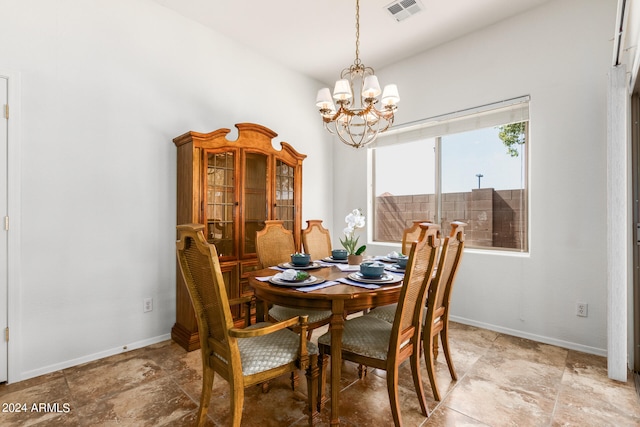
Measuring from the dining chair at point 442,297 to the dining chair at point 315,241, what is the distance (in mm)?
1231

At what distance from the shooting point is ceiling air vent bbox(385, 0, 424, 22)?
277 centimetres

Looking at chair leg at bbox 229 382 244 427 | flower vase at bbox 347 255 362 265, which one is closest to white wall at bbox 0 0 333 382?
flower vase at bbox 347 255 362 265

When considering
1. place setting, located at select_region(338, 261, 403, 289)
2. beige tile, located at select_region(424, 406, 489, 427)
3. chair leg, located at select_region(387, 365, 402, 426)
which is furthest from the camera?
place setting, located at select_region(338, 261, 403, 289)

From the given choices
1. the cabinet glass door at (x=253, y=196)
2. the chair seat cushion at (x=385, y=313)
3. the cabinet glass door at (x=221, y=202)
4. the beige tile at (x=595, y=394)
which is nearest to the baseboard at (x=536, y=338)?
the beige tile at (x=595, y=394)

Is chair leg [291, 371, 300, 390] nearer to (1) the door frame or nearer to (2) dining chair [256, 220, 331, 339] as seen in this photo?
(2) dining chair [256, 220, 331, 339]

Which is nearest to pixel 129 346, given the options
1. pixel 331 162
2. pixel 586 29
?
pixel 331 162

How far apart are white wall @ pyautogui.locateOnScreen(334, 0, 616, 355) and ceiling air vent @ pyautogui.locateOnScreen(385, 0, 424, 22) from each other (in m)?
0.77

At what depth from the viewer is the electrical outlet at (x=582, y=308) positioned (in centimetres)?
261

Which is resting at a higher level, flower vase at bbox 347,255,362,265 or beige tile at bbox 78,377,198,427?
flower vase at bbox 347,255,362,265

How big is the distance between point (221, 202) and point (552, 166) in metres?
2.97

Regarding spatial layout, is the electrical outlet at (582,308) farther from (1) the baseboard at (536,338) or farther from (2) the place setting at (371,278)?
(2) the place setting at (371,278)

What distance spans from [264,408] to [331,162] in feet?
Result: 11.1

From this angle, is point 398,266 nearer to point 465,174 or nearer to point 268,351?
point 268,351

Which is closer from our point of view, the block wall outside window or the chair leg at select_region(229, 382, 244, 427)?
the chair leg at select_region(229, 382, 244, 427)
